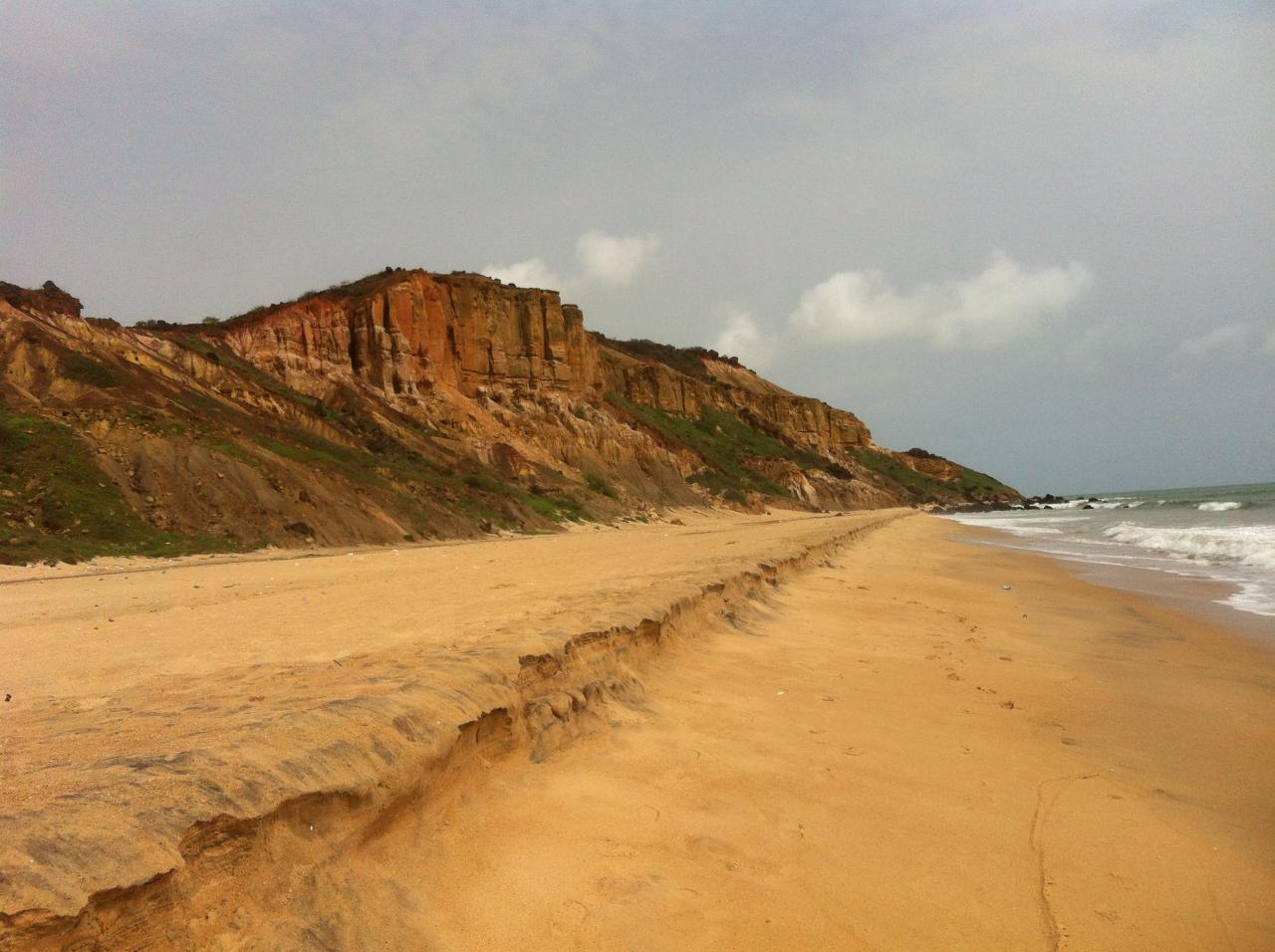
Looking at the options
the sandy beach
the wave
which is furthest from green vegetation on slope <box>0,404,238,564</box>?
the wave

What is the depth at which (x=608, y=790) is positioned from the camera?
3.58 meters

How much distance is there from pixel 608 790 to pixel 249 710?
1786 millimetres

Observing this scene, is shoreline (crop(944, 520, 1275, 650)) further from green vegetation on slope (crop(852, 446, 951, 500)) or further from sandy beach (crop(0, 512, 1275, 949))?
green vegetation on slope (crop(852, 446, 951, 500))

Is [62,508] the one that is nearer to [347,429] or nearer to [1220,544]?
[347,429]

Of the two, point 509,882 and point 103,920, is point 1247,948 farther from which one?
point 103,920

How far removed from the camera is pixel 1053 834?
333 cm

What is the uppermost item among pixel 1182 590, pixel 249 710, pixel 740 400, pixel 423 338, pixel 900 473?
pixel 740 400

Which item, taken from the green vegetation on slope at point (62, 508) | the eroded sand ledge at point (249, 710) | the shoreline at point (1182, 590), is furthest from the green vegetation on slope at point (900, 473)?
the eroded sand ledge at point (249, 710)

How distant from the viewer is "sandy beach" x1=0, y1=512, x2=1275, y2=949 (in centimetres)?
234

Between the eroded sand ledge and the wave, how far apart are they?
14.2m

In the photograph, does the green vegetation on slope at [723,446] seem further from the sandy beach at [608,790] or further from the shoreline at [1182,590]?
the sandy beach at [608,790]

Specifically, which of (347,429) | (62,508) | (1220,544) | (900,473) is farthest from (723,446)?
(62,508)

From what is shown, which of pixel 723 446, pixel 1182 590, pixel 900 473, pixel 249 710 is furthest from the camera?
pixel 900 473

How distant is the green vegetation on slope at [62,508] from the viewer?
13.7 m
